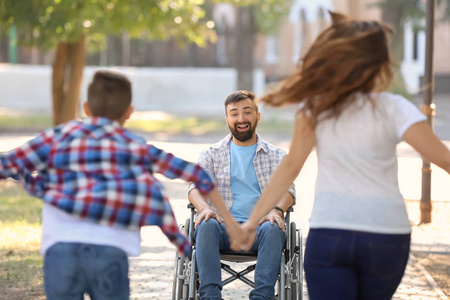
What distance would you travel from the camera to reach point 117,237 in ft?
10.8

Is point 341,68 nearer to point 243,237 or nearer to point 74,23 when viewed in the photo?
point 243,237

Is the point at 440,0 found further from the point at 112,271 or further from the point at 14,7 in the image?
the point at 112,271

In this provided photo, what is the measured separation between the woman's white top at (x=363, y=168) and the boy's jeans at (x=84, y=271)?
752 mm

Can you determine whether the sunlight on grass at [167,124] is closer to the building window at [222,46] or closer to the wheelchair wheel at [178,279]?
the building window at [222,46]

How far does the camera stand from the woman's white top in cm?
329

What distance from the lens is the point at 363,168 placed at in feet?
10.8

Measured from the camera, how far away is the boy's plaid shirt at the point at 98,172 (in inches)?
128

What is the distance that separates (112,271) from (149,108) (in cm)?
2932

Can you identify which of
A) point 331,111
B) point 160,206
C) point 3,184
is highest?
point 331,111

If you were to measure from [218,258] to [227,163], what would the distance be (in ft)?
2.26

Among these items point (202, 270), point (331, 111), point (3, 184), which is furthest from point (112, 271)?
point (3, 184)

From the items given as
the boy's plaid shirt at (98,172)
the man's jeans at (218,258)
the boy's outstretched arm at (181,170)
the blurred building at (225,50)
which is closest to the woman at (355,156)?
the boy's outstretched arm at (181,170)

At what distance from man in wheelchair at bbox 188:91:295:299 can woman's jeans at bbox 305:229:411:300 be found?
1.88m

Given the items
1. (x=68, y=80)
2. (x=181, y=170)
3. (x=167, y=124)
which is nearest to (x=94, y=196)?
(x=181, y=170)
